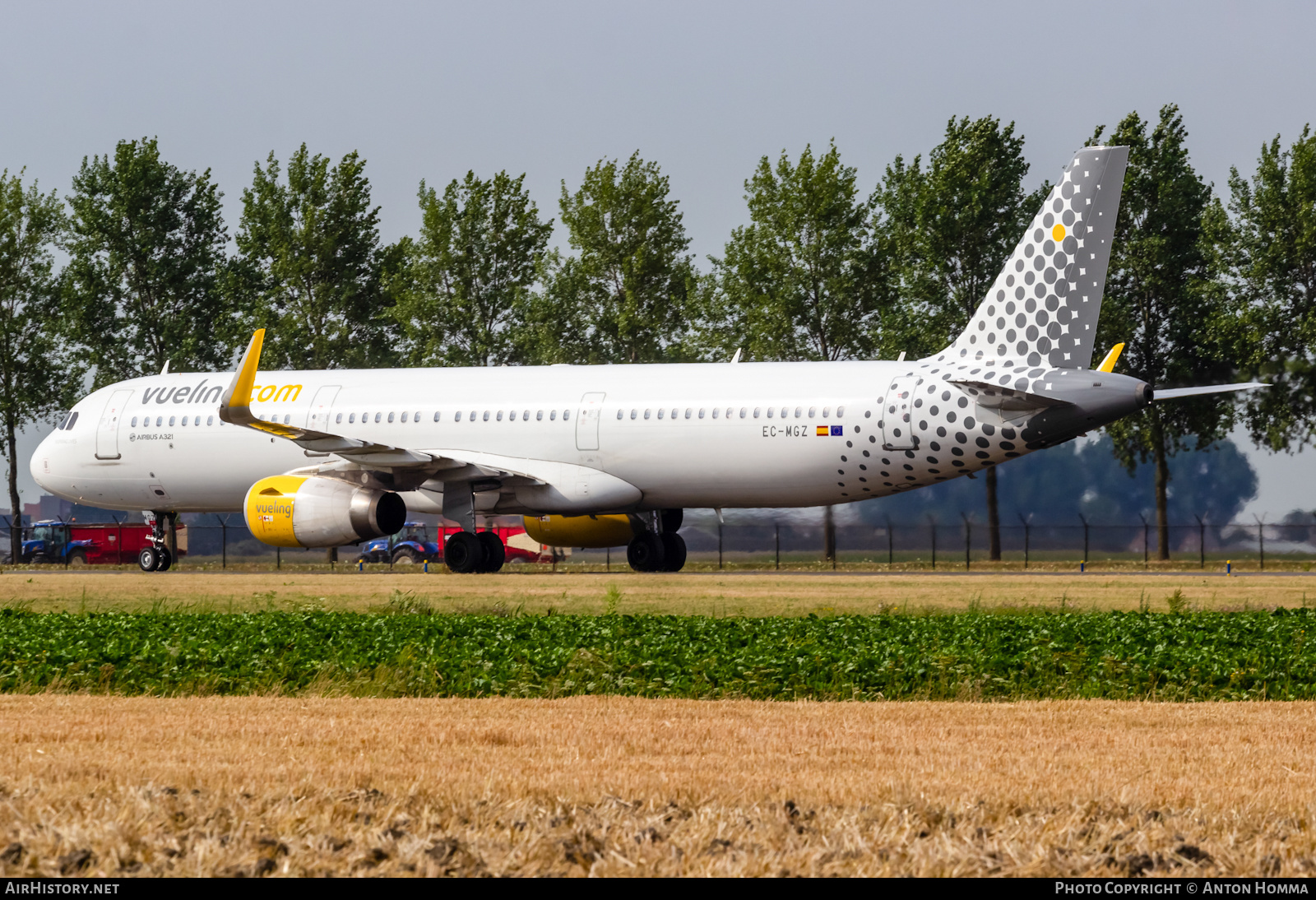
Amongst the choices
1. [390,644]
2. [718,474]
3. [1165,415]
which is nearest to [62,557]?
[718,474]

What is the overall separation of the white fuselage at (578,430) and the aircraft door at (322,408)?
4cm

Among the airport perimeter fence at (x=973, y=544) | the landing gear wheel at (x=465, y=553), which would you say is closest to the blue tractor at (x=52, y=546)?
the airport perimeter fence at (x=973, y=544)

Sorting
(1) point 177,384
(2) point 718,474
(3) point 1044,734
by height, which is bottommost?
(3) point 1044,734

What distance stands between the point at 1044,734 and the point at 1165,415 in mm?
40531

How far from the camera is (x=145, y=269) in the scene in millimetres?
54562

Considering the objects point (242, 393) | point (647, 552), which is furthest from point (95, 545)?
point (242, 393)

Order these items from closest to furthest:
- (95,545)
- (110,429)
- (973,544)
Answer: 1. (110,429)
2. (973,544)
3. (95,545)

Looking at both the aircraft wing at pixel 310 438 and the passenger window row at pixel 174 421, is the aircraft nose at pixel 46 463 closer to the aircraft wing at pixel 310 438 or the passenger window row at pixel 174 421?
the passenger window row at pixel 174 421

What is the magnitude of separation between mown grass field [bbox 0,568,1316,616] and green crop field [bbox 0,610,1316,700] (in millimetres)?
3907

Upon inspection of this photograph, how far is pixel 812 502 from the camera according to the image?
3147 centimetres

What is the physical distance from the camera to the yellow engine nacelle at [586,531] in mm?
34625

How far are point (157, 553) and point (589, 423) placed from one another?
11.4 metres

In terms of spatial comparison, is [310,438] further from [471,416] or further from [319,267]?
[319,267]

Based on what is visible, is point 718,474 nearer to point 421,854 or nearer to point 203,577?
point 203,577
